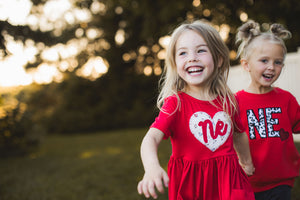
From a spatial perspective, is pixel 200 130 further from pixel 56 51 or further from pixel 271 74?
pixel 56 51

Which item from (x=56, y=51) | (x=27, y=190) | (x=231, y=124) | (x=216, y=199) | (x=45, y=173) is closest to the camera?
(x=216, y=199)

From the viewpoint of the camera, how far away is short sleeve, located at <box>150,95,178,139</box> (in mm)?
1652

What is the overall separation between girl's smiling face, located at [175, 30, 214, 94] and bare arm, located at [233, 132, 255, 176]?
50 cm

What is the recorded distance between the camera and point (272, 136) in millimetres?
2309

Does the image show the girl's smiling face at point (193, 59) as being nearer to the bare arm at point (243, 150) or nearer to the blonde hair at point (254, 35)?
the bare arm at point (243, 150)

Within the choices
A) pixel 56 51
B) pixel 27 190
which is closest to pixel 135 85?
pixel 56 51

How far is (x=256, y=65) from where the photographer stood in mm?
2369

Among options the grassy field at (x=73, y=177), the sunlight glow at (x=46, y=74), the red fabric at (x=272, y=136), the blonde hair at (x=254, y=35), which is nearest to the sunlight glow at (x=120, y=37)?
the sunlight glow at (x=46, y=74)

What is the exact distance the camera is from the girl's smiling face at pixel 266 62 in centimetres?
233

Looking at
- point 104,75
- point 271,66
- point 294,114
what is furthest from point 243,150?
point 104,75

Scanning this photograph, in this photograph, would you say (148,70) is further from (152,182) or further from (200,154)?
(152,182)

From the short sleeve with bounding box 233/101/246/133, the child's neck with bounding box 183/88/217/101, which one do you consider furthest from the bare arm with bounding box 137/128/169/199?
the short sleeve with bounding box 233/101/246/133

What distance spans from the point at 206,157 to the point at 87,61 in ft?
54.0

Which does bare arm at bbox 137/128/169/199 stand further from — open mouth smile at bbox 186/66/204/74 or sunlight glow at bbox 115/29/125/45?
sunlight glow at bbox 115/29/125/45
